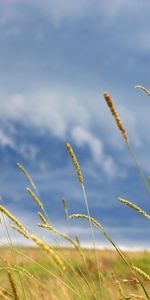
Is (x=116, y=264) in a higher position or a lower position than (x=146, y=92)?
higher

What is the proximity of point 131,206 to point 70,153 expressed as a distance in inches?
14.7

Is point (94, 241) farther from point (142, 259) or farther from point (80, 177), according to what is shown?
point (142, 259)

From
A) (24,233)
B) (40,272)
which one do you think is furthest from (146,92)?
(40,272)

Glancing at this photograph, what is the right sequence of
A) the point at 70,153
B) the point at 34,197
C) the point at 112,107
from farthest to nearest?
the point at 34,197, the point at 70,153, the point at 112,107

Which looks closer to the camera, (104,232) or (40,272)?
(104,232)

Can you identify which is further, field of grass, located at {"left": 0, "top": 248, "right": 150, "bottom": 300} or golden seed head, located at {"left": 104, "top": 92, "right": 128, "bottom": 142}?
field of grass, located at {"left": 0, "top": 248, "right": 150, "bottom": 300}

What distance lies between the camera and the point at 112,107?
2.62m

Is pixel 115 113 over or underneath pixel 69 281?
over

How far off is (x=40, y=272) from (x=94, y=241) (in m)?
10.2

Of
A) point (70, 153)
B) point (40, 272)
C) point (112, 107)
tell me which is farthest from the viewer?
point (40, 272)

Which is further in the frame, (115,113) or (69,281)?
(69,281)

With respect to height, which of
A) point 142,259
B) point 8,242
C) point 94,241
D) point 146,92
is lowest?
point 94,241

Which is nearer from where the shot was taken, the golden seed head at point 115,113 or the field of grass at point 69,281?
the golden seed head at point 115,113

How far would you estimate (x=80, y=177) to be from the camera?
2.96 m
